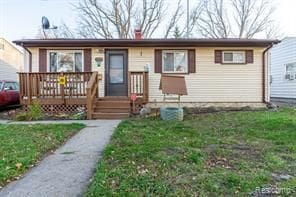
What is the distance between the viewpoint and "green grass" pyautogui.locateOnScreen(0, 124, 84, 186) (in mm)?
6240

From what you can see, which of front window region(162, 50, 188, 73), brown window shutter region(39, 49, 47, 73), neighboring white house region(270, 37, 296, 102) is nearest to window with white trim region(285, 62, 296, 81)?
neighboring white house region(270, 37, 296, 102)

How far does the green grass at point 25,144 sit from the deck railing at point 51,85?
3824mm

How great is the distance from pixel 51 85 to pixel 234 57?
7431 mm

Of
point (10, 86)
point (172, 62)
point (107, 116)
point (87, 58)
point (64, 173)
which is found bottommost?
point (64, 173)

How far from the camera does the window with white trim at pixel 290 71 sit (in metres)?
21.2

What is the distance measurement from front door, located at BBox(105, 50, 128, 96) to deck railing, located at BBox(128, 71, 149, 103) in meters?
0.89

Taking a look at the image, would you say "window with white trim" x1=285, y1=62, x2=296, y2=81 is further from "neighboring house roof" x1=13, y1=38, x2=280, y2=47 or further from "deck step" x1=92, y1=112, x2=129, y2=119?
"deck step" x1=92, y1=112, x2=129, y2=119

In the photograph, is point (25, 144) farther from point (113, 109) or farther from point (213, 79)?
point (213, 79)

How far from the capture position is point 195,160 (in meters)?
6.52

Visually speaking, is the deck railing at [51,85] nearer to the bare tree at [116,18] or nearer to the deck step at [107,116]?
the deck step at [107,116]

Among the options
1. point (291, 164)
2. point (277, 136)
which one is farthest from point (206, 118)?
point (291, 164)

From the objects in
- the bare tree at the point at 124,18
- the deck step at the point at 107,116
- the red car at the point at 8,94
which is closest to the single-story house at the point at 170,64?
the deck step at the point at 107,116

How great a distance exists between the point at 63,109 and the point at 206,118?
5.57 metres

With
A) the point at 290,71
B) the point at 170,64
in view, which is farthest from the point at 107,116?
the point at 290,71
